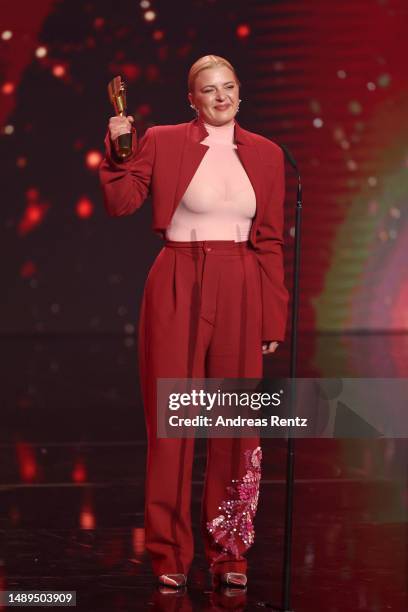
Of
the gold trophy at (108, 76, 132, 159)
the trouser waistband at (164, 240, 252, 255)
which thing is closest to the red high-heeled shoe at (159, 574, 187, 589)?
the trouser waistband at (164, 240, 252, 255)

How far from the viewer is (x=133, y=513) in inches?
180

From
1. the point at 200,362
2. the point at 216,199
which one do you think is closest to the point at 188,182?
the point at 216,199

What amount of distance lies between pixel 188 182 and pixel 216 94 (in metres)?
0.25

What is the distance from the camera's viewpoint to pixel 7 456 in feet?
18.6

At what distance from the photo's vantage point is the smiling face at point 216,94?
349 centimetres

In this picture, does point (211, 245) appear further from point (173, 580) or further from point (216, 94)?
point (173, 580)

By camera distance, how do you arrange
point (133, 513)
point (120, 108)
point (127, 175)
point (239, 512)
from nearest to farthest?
point (120, 108), point (127, 175), point (239, 512), point (133, 513)

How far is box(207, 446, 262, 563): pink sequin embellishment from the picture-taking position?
356cm

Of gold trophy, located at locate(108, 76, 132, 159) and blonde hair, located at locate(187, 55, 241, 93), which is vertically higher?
blonde hair, located at locate(187, 55, 241, 93)

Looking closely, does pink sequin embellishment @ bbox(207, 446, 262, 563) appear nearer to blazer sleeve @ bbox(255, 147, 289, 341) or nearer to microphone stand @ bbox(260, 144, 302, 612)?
microphone stand @ bbox(260, 144, 302, 612)

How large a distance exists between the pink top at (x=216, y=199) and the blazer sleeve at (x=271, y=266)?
6 cm

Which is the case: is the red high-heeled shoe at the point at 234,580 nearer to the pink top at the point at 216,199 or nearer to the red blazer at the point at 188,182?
the red blazer at the point at 188,182

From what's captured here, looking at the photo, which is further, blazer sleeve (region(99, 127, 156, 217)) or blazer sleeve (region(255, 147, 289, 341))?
blazer sleeve (region(255, 147, 289, 341))

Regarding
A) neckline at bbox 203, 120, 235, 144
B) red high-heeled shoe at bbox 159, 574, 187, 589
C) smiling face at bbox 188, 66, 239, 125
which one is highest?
smiling face at bbox 188, 66, 239, 125
